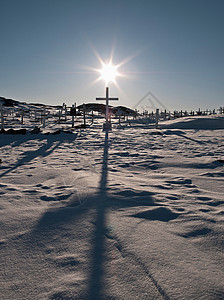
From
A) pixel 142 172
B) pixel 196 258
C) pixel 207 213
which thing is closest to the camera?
pixel 196 258

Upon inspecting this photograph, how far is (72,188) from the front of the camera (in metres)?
3.08

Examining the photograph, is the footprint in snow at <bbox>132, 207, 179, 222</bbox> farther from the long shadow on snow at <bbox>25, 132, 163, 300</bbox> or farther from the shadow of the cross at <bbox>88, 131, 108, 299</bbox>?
the shadow of the cross at <bbox>88, 131, 108, 299</bbox>

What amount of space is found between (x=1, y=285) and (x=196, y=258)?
141 cm

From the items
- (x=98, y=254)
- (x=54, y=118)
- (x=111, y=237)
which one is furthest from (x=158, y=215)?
(x=54, y=118)

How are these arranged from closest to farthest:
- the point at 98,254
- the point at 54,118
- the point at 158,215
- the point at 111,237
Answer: the point at 98,254 → the point at 111,237 → the point at 158,215 → the point at 54,118

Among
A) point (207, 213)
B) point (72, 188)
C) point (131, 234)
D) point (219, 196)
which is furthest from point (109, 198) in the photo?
point (219, 196)

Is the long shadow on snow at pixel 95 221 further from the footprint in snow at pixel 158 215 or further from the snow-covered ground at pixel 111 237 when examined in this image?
the footprint in snow at pixel 158 215

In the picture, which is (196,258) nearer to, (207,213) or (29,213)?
(207,213)

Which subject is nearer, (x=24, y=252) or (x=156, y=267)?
(x=156, y=267)

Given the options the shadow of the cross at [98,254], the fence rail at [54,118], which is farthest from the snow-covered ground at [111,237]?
the fence rail at [54,118]

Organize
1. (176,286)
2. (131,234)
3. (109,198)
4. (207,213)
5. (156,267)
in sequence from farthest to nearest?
(109,198), (207,213), (131,234), (156,267), (176,286)

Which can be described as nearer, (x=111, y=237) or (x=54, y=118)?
(x=111, y=237)

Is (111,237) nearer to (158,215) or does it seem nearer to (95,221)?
(95,221)

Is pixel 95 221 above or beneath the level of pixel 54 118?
beneath
